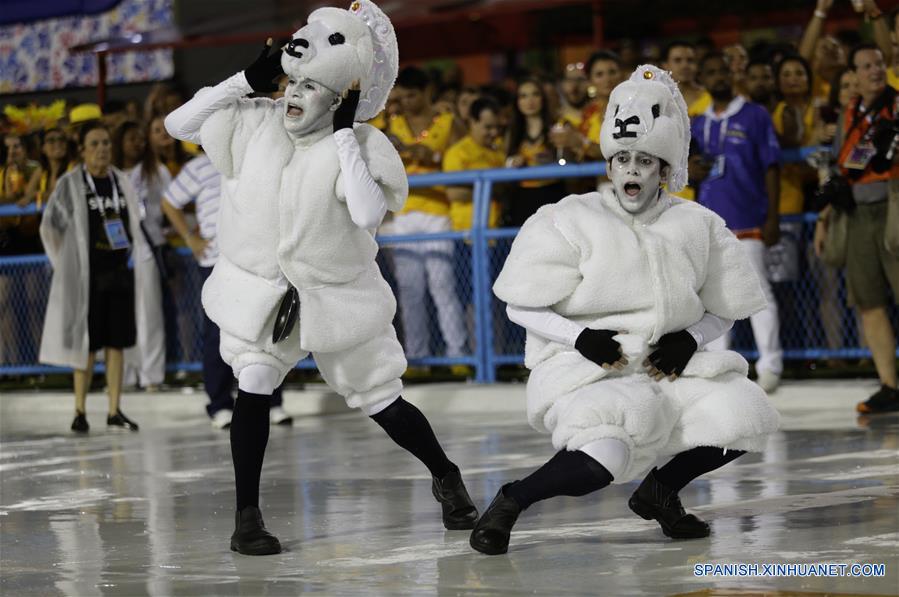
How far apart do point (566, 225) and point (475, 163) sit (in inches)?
246

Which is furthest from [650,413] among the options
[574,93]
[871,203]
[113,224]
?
[574,93]

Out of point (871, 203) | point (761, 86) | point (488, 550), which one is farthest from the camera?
point (761, 86)

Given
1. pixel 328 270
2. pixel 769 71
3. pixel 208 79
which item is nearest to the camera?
pixel 328 270

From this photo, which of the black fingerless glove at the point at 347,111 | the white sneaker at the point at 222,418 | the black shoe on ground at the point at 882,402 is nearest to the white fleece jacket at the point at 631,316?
the black fingerless glove at the point at 347,111

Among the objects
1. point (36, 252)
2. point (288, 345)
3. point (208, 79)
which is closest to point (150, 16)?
point (208, 79)

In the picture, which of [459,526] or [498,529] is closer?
[498,529]

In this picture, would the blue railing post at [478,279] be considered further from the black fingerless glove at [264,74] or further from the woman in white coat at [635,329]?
the woman in white coat at [635,329]

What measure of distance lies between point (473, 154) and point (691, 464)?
633 centimetres

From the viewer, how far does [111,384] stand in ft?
38.1

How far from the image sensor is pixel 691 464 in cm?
Result: 626

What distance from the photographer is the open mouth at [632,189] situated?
6203 mm

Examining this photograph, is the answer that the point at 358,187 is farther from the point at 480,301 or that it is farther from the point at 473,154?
the point at 473,154

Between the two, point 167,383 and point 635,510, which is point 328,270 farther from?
point 167,383

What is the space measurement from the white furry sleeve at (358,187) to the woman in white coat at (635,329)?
526 millimetres
